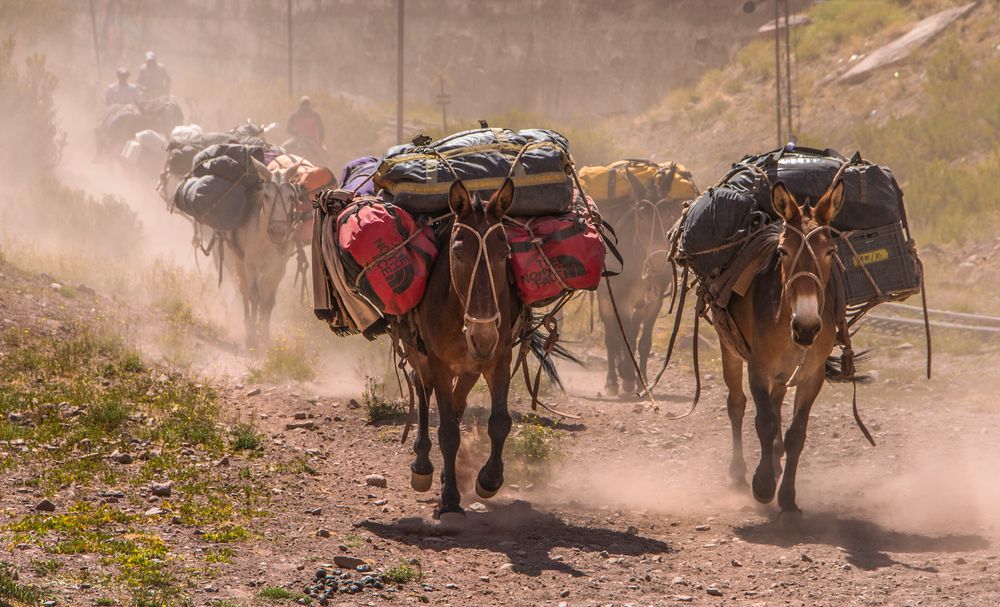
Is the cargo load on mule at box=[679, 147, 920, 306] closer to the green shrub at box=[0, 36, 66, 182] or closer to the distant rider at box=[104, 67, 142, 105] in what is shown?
the green shrub at box=[0, 36, 66, 182]

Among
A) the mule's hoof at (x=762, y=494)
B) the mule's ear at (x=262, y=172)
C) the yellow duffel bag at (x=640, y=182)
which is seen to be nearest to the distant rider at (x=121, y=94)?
the mule's ear at (x=262, y=172)

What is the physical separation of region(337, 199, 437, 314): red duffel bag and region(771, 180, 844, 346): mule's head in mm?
2368

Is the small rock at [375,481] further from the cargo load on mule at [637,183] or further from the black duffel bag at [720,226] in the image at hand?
the cargo load on mule at [637,183]

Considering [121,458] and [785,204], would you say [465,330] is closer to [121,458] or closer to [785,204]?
[785,204]

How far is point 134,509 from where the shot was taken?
770 centimetres

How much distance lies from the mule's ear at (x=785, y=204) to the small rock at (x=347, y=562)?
3.52m

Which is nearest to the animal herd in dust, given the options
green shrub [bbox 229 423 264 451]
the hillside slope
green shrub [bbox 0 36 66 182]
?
green shrub [bbox 229 423 264 451]

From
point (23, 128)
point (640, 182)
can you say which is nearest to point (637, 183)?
point (640, 182)

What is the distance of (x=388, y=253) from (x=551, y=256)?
3.81ft

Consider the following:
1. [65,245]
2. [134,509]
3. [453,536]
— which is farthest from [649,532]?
[65,245]

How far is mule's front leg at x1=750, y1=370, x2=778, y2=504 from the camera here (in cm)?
866

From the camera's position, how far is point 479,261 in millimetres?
7828

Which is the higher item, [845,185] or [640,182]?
[640,182]

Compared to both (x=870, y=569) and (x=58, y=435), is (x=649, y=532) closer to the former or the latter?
(x=870, y=569)
